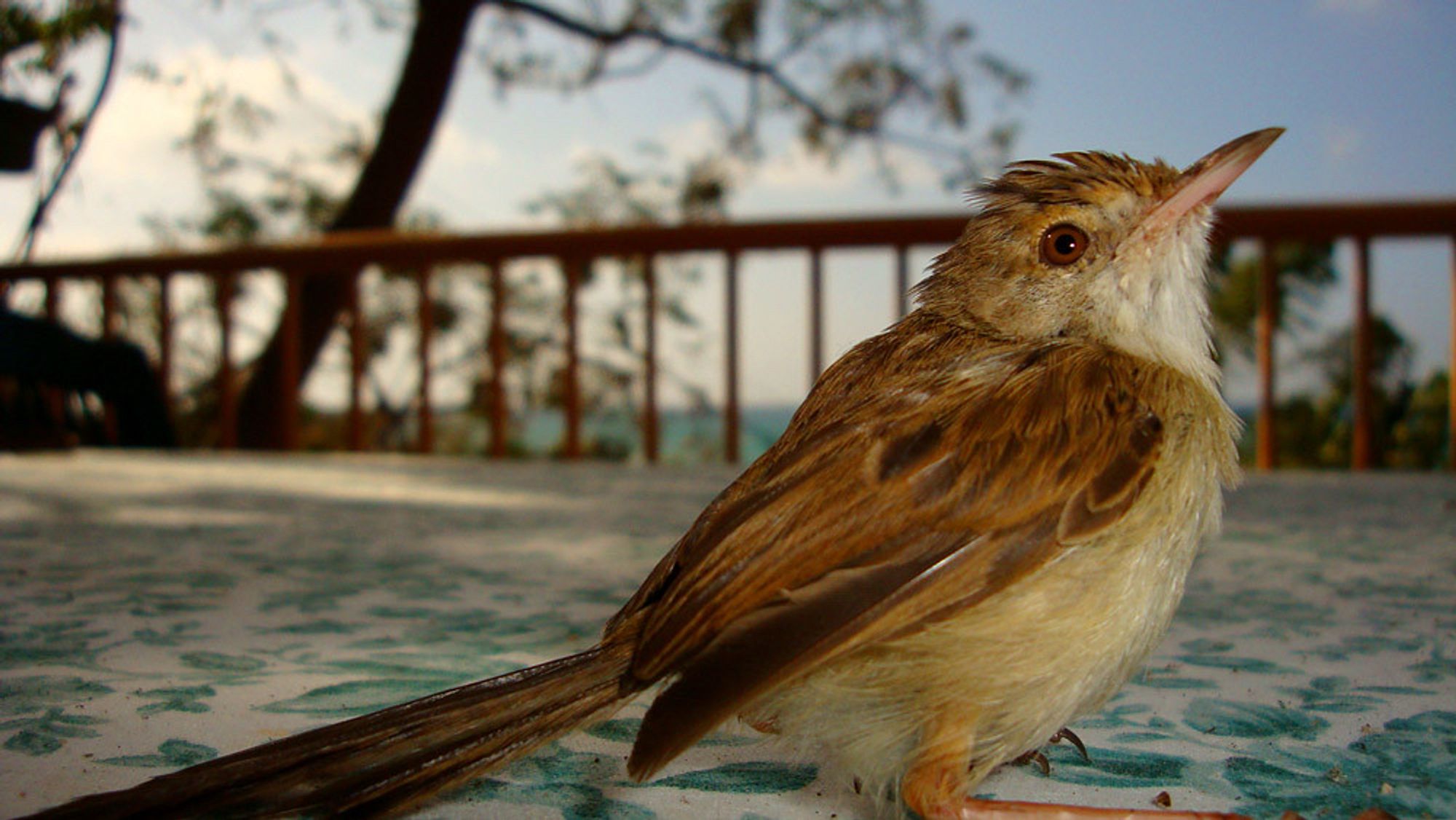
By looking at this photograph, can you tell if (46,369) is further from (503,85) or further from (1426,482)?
(1426,482)

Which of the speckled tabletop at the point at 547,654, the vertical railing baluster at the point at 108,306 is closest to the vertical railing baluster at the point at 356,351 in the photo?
the vertical railing baluster at the point at 108,306

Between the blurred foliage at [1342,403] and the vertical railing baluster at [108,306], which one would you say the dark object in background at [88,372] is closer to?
the vertical railing baluster at [108,306]

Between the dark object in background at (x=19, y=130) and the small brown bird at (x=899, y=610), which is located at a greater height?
the dark object in background at (x=19, y=130)

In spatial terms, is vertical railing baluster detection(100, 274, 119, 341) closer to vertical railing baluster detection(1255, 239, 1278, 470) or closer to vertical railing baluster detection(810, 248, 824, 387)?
vertical railing baluster detection(810, 248, 824, 387)

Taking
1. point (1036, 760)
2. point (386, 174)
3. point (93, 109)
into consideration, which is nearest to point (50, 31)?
point (93, 109)

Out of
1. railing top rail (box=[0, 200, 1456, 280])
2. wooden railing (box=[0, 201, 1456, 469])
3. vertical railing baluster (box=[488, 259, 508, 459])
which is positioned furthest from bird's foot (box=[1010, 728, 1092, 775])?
vertical railing baluster (box=[488, 259, 508, 459])
